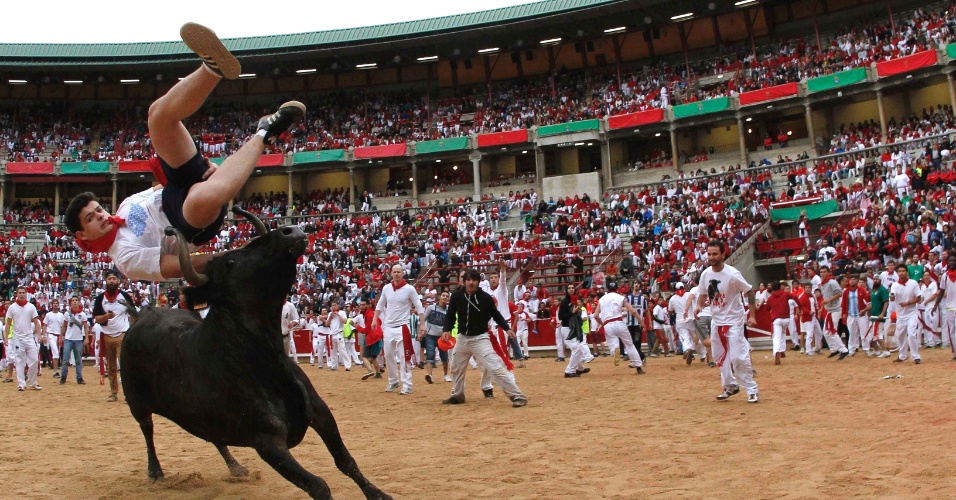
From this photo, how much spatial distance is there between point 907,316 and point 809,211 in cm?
1470

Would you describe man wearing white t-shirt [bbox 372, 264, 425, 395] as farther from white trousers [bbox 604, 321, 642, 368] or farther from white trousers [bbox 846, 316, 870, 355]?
white trousers [bbox 846, 316, 870, 355]

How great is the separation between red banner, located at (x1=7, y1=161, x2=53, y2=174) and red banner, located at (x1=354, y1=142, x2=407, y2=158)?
1870cm

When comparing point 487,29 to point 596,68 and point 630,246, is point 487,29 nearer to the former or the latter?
point 596,68

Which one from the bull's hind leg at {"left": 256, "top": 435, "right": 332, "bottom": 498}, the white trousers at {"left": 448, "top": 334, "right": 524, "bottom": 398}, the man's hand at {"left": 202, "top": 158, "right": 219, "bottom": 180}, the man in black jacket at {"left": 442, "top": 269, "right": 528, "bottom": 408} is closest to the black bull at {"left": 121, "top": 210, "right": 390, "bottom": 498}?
the bull's hind leg at {"left": 256, "top": 435, "right": 332, "bottom": 498}

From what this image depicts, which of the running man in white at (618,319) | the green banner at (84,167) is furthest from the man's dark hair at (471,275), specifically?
the green banner at (84,167)

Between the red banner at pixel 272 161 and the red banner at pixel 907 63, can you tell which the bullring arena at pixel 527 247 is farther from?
the red banner at pixel 272 161

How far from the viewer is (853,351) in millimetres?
18984

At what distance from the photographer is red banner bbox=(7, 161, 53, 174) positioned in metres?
47.7

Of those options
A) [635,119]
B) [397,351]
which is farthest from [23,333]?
[635,119]

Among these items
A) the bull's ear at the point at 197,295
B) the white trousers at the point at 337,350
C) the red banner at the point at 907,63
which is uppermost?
the red banner at the point at 907,63

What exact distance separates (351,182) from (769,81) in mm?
23992

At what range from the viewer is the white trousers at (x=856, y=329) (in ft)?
61.9

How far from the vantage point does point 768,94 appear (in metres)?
39.2

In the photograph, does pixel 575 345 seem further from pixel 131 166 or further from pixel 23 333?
pixel 131 166
